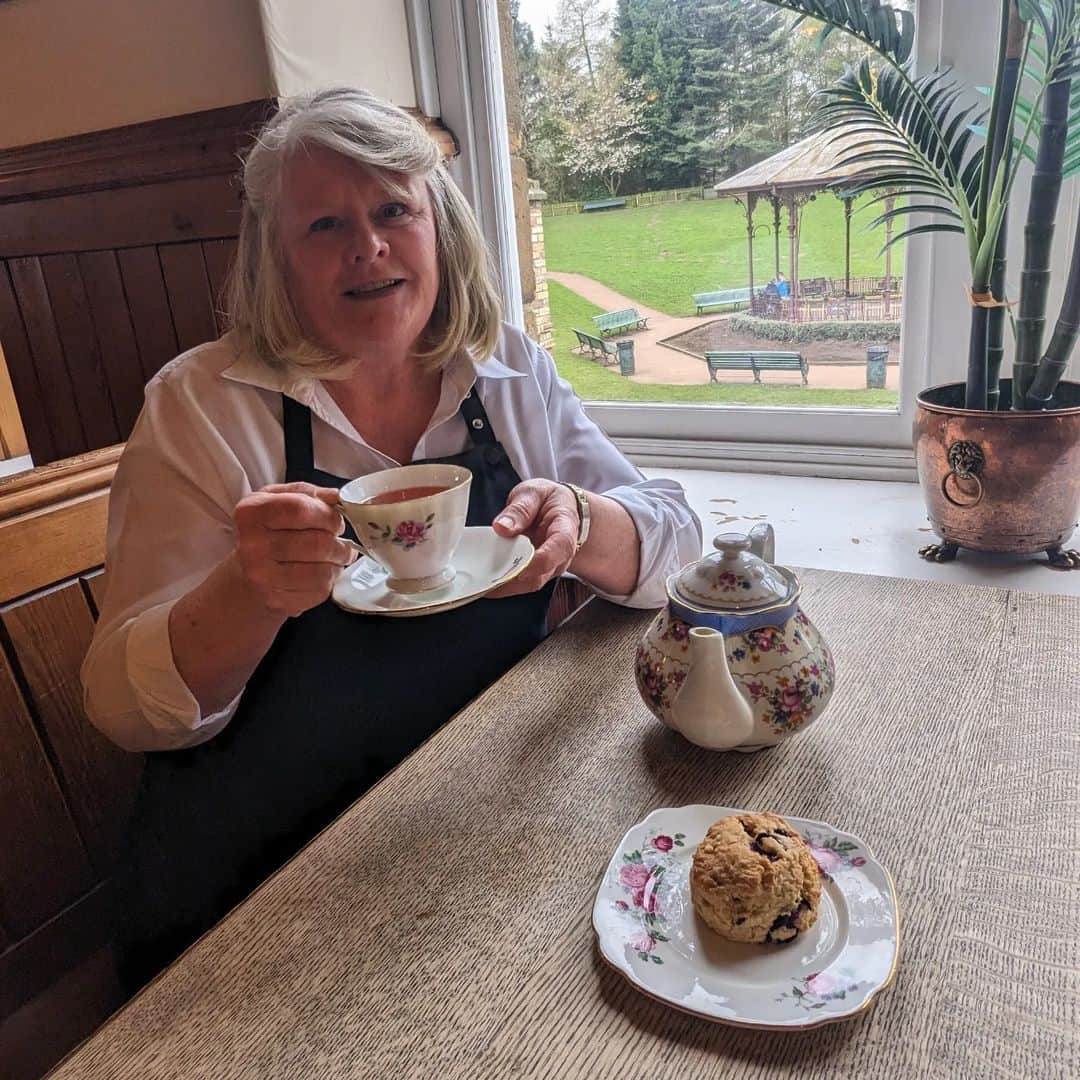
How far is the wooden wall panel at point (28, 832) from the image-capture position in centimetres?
102

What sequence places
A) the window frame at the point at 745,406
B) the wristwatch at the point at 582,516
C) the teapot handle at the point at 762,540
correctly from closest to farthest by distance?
the teapot handle at the point at 762,540
the wristwatch at the point at 582,516
the window frame at the point at 745,406

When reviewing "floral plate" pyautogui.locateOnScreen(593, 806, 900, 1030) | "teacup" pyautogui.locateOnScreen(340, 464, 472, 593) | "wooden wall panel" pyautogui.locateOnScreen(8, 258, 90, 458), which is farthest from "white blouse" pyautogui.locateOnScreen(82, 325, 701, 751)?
"wooden wall panel" pyautogui.locateOnScreen(8, 258, 90, 458)

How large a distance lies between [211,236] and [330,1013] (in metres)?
1.43

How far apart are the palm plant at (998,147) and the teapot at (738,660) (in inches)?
28.1

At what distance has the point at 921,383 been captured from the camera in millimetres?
1583

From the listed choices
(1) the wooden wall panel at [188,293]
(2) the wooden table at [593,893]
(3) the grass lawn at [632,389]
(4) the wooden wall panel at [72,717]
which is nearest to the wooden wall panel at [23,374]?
(1) the wooden wall panel at [188,293]

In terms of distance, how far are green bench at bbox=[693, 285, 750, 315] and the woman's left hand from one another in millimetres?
935

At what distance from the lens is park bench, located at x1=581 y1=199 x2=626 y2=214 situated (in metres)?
1.81

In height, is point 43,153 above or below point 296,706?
above

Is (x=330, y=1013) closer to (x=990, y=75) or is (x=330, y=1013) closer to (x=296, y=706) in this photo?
(x=296, y=706)

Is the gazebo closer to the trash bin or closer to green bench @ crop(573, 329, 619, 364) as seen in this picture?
the trash bin

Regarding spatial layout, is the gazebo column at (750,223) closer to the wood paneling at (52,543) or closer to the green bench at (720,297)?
the green bench at (720,297)

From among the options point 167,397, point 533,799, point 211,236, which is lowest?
point 533,799

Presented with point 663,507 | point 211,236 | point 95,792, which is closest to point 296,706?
point 95,792
